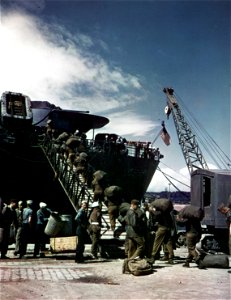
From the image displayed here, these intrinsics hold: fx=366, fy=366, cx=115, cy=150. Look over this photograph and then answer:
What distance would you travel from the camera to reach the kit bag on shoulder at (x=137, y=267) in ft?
27.1

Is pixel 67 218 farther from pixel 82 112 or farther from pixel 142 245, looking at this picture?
pixel 82 112

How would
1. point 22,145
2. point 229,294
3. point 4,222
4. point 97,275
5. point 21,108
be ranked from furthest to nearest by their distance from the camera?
1. point 21,108
2. point 22,145
3. point 4,222
4. point 97,275
5. point 229,294

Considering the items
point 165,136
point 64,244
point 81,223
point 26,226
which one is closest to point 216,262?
point 81,223

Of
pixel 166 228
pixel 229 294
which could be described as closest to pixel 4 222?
pixel 166 228

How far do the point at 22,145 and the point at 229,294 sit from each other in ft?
65.3

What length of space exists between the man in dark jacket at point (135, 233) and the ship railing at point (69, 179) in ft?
11.1

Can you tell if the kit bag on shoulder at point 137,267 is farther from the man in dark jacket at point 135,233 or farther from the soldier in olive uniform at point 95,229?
the soldier in olive uniform at point 95,229

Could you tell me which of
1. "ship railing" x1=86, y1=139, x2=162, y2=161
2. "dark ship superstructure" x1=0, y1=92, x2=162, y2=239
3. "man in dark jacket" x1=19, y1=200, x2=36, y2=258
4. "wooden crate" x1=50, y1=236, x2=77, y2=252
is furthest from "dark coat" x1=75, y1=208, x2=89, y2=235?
"ship railing" x1=86, y1=139, x2=162, y2=161

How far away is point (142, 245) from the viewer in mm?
9102

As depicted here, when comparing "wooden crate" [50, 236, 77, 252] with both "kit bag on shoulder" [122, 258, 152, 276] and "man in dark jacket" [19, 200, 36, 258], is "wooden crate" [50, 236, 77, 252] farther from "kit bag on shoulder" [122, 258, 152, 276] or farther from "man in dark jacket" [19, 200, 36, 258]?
"kit bag on shoulder" [122, 258, 152, 276]

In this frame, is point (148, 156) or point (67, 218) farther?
point (148, 156)

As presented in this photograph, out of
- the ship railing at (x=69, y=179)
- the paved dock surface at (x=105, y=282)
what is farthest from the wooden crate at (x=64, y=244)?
the ship railing at (x=69, y=179)

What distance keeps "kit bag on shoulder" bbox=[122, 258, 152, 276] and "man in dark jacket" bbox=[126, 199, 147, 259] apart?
0.42m

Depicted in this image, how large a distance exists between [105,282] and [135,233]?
185 cm
